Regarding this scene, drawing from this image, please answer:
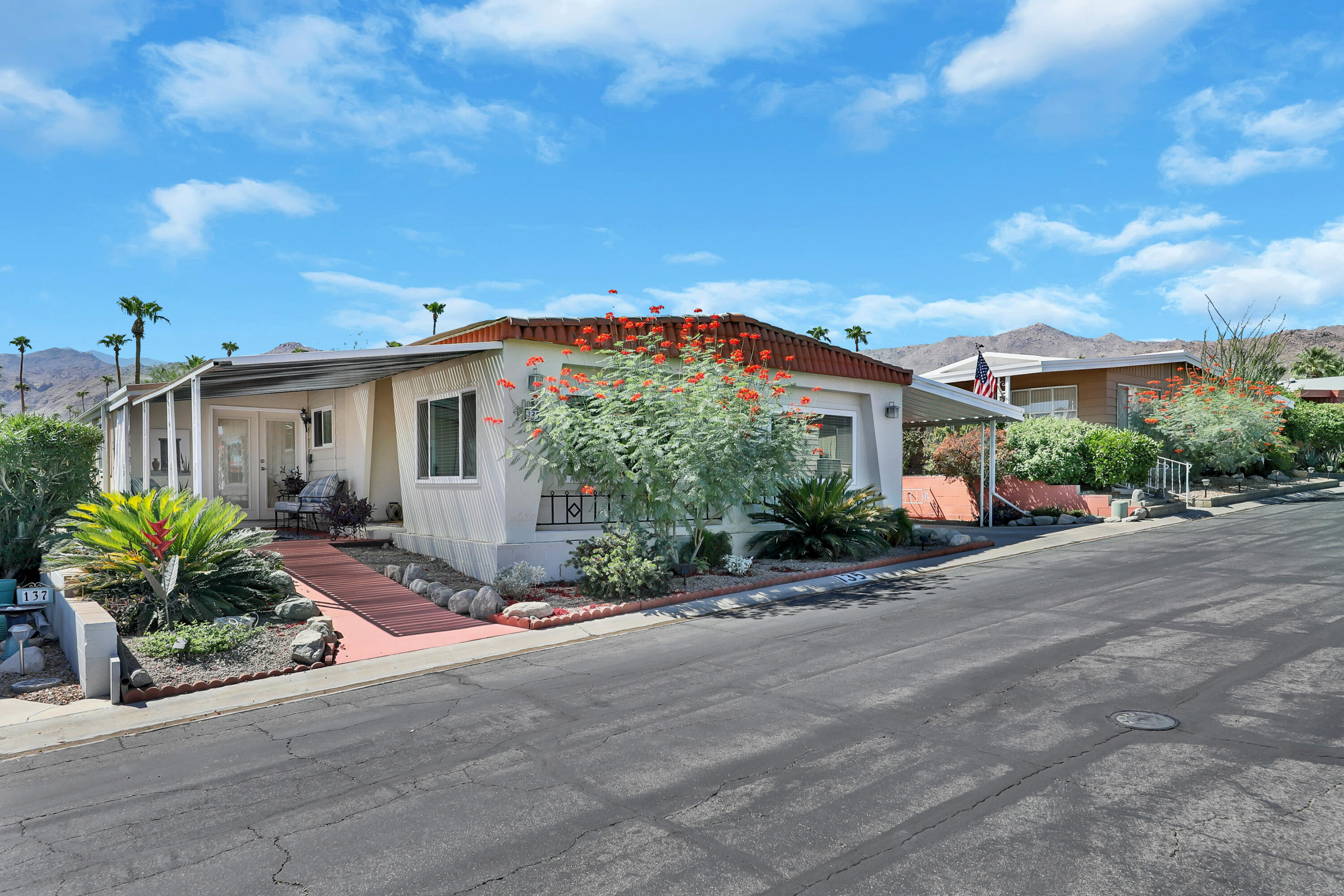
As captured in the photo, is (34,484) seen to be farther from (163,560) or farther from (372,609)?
(372,609)

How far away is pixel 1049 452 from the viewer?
64.6ft

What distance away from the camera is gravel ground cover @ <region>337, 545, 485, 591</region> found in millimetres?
11008

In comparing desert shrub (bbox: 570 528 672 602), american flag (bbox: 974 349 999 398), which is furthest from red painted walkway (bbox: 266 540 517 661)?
american flag (bbox: 974 349 999 398)

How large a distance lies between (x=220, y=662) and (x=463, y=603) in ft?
9.27

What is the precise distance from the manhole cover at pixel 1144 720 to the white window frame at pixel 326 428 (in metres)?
14.7

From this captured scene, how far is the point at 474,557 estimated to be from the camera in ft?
36.9

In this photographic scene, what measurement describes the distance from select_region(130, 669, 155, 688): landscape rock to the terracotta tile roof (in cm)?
567

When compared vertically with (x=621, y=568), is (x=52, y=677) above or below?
below

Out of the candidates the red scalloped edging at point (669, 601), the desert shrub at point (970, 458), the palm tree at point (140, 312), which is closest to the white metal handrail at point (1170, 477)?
the desert shrub at point (970, 458)

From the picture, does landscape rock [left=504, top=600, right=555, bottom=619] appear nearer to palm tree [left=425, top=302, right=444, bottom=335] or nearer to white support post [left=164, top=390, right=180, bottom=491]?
white support post [left=164, top=390, right=180, bottom=491]

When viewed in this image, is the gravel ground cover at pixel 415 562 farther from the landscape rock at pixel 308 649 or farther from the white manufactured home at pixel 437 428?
the landscape rock at pixel 308 649

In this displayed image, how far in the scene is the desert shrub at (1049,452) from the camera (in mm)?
19438

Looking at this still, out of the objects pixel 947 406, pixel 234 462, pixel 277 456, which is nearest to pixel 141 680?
pixel 234 462

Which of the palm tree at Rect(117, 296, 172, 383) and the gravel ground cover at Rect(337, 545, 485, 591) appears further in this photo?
the palm tree at Rect(117, 296, 172, 383)
